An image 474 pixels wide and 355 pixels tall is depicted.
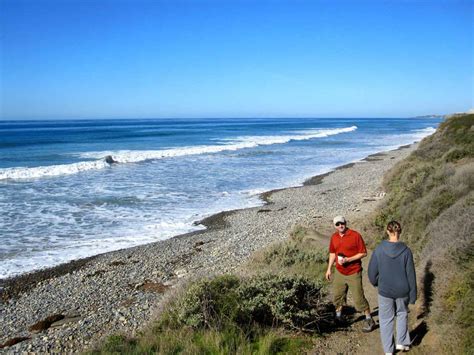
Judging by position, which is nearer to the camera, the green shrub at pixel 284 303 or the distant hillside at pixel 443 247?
the distant hillside at pixel 443 247

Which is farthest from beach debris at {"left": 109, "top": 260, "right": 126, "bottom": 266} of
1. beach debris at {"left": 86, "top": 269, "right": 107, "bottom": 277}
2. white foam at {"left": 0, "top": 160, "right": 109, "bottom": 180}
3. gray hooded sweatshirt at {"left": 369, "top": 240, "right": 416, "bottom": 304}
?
white foam at {"left": 0, "top": 160, "right": 109, "bottom": 180}

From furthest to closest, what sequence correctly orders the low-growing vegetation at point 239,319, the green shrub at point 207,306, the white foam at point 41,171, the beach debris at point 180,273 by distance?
the white foam at point 41,171
the beach debris at point 180,273
the green shrub at point 207,306
the low-growing vegetation at point 239,319

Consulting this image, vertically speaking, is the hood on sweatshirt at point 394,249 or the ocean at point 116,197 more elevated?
the hood on sweatshirt at point 394,249

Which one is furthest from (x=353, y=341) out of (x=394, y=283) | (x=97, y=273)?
(x=97, y=273)

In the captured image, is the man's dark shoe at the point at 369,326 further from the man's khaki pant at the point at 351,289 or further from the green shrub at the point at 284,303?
the green shrub at the point at 284,303

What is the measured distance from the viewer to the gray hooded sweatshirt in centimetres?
483

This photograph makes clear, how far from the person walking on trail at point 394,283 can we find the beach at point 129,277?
10.5 ft

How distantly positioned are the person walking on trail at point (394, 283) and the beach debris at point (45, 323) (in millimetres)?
5626

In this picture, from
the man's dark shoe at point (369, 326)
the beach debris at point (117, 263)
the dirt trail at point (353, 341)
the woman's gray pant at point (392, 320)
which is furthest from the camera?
the beach debris at point (117, 263)

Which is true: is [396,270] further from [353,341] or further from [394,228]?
[353,341]

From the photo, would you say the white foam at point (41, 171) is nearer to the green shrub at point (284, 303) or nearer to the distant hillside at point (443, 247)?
the distant hillside at point (443, 247)

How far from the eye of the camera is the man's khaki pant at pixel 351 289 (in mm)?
5859

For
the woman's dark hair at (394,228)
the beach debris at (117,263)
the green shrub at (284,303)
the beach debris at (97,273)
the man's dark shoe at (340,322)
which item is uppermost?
the woman's dark hair at (394,228)

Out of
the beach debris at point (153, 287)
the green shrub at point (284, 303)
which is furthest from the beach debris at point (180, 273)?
the green shrub at point (284, 303)
